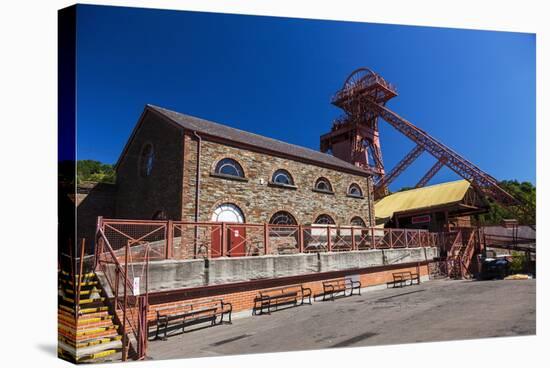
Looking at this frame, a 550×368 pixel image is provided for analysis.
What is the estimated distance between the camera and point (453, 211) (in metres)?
18.6

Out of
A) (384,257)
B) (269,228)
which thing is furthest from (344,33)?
(384,257)

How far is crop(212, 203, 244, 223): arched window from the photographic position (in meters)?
11.9

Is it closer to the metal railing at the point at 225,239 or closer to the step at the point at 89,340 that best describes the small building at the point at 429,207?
the metal railing at the point at 225,239

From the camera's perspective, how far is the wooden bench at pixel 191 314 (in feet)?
25.8

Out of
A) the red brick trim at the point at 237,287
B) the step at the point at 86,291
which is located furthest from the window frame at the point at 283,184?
the step at the point at 86,291

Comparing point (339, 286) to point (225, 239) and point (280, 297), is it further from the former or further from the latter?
point (225, 239)

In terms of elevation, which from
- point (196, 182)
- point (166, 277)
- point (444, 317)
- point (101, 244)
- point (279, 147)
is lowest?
point (444, 317)

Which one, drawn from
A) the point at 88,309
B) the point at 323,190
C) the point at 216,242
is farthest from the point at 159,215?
the point at 323,190

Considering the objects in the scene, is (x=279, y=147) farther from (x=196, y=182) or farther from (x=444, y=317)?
(x=444, y=317)

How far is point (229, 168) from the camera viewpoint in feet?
41.4

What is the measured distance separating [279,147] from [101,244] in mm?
7463

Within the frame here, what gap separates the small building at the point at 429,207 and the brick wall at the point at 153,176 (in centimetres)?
955

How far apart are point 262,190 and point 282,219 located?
1.16 m

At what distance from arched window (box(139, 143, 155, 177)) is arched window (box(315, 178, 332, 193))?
5570 millimetres
